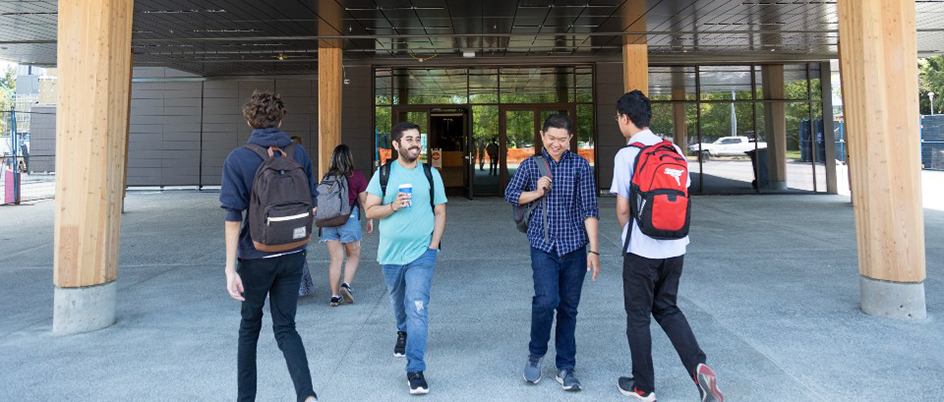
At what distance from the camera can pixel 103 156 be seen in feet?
A: 15.1

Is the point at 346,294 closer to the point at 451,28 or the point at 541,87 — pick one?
the point at 451,28

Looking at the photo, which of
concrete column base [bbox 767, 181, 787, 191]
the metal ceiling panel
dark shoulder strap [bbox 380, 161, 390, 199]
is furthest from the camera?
concrete column base [bbox 767, 181, 787, 191]

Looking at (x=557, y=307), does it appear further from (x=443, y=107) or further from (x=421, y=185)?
(x=443, y=107)

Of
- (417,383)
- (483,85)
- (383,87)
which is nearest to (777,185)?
(483,85)

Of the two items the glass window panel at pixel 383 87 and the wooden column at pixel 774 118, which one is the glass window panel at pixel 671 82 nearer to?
the wooden column at pixel 774 118

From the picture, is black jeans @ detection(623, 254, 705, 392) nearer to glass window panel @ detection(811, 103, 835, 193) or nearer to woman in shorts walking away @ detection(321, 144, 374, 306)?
woman in shorts walking away @ detection(321, 144, 374, 306)

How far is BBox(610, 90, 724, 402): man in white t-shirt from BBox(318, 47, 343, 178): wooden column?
397 inches

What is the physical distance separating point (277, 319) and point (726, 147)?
16.3 m

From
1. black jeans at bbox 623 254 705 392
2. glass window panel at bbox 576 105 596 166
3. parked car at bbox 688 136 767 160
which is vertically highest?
glass window panel at bbox 576 105 596 166

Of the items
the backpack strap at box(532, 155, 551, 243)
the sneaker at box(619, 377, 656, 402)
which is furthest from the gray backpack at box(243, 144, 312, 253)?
the sneaker at box(619, 377, 656, 402)

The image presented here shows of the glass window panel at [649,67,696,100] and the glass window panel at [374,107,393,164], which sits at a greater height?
the glass window panel at [649,67,696,100]

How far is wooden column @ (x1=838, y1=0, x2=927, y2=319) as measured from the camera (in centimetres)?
463

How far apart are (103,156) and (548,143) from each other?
144 inches

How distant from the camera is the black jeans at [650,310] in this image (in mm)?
3029
